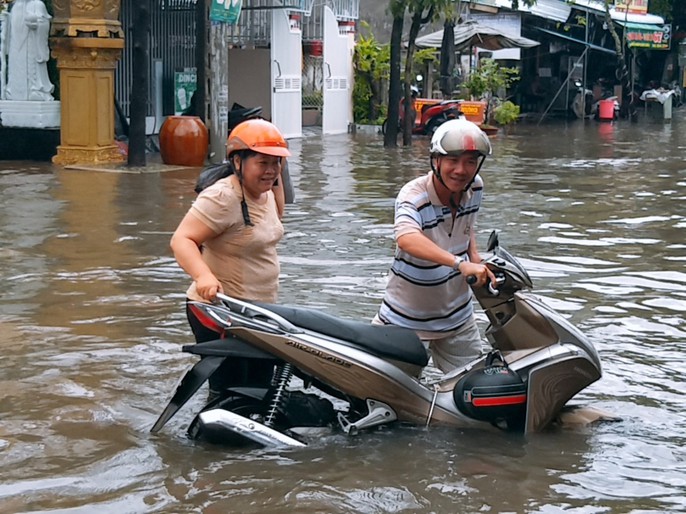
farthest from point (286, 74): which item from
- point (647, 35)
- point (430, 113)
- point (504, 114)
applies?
point (647, 35)

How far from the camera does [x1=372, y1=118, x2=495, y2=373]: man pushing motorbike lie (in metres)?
5.05

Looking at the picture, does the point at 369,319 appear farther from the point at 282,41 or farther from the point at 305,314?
the point at 282,41

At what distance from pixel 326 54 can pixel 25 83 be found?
10042 millimetres

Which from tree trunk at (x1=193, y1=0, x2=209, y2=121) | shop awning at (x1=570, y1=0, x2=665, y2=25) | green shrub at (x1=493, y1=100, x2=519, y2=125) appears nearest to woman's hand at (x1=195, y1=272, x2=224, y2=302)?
tree trunk at (x1=193, y1=0, x2=209, y2=121)

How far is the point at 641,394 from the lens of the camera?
6184 mm

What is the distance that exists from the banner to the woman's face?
13304mm

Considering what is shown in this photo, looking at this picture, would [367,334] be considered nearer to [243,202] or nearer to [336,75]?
[243,202]

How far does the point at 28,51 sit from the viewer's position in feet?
58.1

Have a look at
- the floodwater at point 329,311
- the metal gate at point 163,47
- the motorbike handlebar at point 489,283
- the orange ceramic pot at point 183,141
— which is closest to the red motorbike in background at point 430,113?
the metal gate at point 163,47

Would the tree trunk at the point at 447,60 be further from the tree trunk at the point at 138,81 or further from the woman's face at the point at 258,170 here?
the woman's face at the point at 258,170

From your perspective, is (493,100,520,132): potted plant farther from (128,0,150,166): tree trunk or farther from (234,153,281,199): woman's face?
(234,153,281,199): woman's face

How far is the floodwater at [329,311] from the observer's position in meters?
4.73

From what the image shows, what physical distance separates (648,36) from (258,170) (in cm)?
3890

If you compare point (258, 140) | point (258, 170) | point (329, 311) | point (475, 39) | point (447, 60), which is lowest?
point (329, 311)
